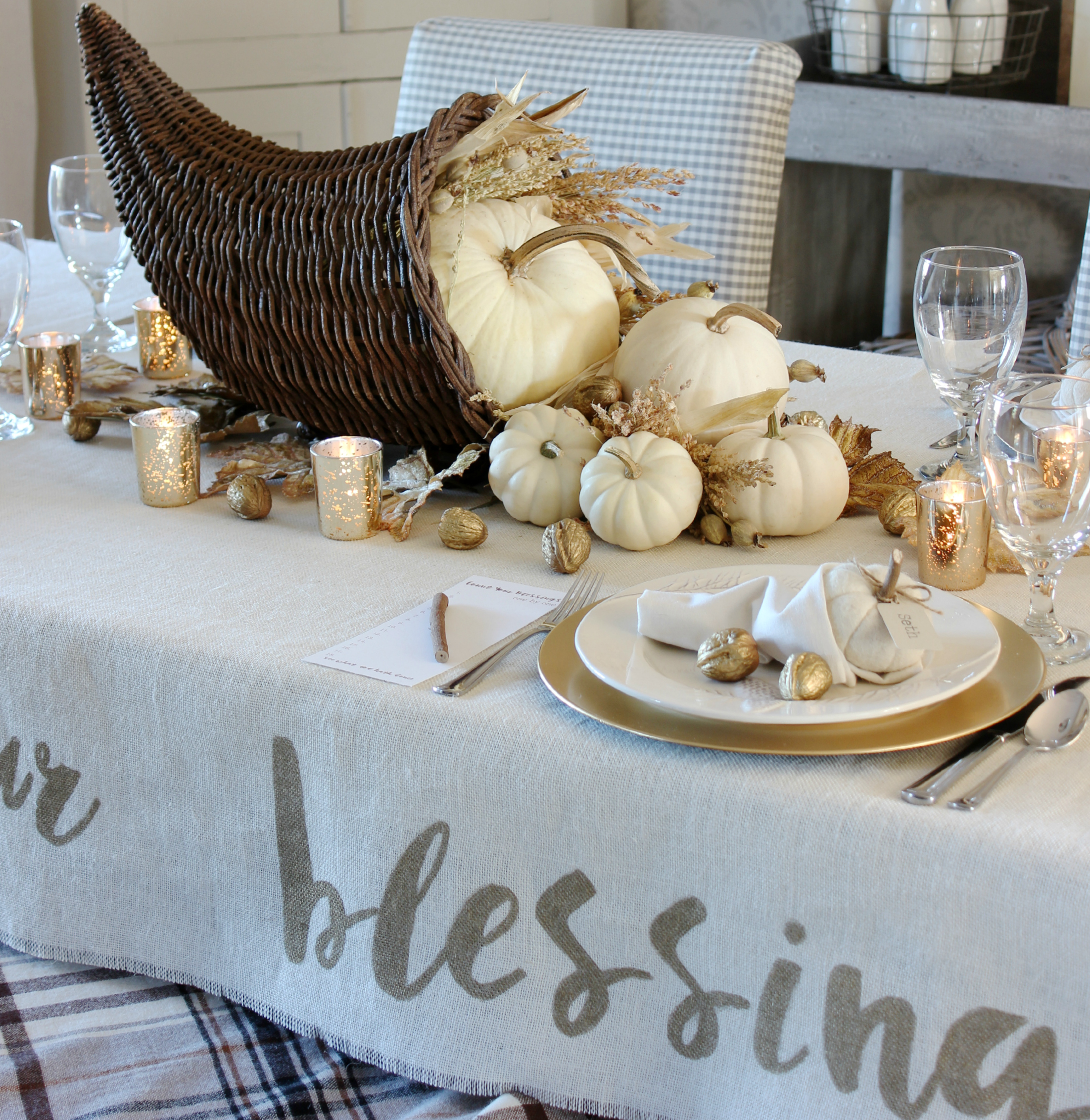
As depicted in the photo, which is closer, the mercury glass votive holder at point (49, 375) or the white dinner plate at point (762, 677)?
the white dinner plate at point (762, 677)

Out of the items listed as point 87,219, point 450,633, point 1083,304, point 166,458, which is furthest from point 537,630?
point 1083,304

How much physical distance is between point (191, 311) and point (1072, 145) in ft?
6.08

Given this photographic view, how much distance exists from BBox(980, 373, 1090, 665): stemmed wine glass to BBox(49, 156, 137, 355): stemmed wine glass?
0.98 meters

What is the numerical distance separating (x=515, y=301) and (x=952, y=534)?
356mm

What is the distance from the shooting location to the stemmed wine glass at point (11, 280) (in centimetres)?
104

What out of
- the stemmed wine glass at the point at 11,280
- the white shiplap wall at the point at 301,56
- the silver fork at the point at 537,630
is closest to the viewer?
the silver fork at the point at 537,630

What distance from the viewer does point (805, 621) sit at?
1.99 ft

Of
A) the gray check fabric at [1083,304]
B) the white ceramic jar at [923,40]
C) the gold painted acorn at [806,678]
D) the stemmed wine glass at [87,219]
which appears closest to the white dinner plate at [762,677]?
the gold painted acorn at [806,678]

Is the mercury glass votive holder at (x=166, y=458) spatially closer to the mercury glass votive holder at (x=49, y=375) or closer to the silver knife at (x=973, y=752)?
the mercury glass votive holder at (x=49, y=375)

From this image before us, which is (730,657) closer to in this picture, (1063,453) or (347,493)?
(1063,453)

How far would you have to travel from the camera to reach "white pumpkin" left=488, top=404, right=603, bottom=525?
2.87 feet

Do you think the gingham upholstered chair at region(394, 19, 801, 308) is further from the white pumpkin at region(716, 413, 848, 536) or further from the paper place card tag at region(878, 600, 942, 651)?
the paper place card tag at region(878, 600, 942, 651)

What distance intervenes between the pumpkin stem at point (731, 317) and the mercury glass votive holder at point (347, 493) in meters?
0.26

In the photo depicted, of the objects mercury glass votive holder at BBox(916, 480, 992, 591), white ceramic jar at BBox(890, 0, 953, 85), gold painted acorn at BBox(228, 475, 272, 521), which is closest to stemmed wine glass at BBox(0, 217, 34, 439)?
gold painted acorn at BBox(228, 475, 272, 521)
